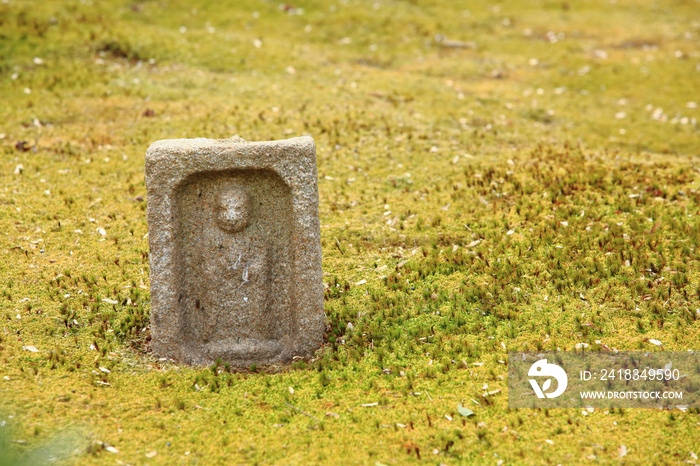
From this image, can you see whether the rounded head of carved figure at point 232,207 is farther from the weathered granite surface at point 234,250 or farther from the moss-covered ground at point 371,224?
the moss-covered ground at point 371,224

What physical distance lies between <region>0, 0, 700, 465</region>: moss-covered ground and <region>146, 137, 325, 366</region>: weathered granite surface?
31 centimetres

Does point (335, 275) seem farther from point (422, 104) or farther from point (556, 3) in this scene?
point (556, 3)

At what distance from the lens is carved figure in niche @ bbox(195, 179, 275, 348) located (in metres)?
5.56

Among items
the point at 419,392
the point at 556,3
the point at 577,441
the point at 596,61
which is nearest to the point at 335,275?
the point at 419,392

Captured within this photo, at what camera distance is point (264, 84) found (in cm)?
1259

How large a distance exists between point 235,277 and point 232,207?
2.22 ft

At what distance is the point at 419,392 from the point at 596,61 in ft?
40.7

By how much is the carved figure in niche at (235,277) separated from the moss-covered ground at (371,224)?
0.41 metres

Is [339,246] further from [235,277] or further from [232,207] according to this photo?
[232,207]

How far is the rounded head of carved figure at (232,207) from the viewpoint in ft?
17.9
